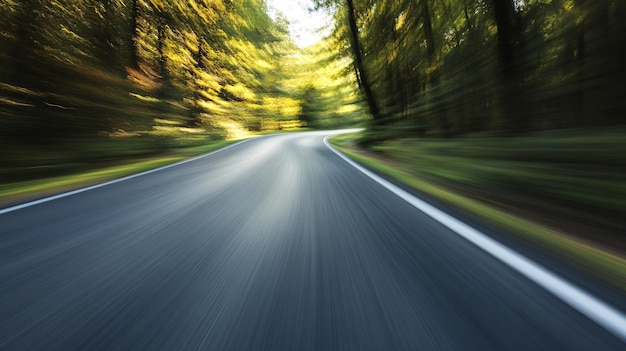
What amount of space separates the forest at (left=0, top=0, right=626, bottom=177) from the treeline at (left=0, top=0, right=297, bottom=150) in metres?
0.05

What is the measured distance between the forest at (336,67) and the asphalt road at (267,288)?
3.46m

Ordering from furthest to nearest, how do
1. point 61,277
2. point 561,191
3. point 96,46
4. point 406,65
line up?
point 406,65 < point 96,46 < point 561,191 < point 61,277

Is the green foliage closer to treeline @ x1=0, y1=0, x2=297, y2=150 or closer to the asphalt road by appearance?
treeline @ x1=0, y1=0, x2=297, y2=150

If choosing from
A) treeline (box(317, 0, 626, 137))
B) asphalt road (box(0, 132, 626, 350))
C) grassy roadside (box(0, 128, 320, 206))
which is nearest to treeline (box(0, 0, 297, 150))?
grassy roadside (box(0, 128, 320, 206))

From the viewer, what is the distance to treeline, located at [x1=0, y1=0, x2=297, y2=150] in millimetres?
7508

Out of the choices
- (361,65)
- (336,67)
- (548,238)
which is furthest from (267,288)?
(336,67)

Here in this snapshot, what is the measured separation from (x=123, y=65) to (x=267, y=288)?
14.1 meters

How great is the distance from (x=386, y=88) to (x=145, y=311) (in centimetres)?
1418

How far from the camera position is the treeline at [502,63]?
12.0 ft

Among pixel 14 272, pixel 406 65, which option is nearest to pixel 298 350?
pixel 14 272

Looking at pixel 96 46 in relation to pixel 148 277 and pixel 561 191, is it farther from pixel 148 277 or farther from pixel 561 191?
pixel 561 191

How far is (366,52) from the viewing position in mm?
15047

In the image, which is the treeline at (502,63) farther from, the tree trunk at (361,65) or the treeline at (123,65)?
the treeline at (123,65)

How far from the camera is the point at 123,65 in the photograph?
477 inches
